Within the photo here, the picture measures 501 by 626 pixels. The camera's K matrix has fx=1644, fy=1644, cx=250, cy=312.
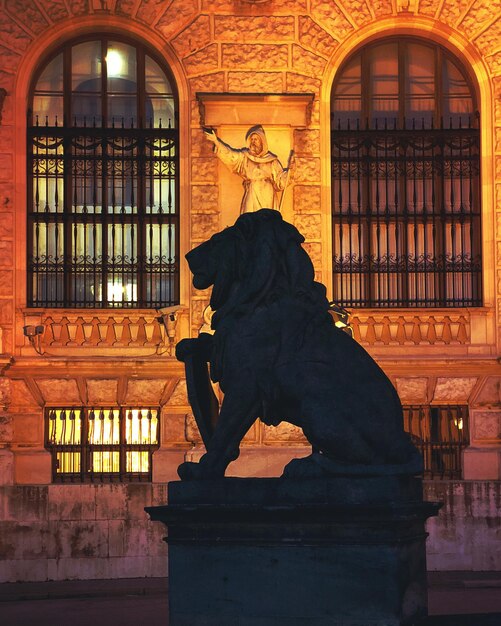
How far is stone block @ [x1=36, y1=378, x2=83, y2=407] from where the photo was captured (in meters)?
28.9

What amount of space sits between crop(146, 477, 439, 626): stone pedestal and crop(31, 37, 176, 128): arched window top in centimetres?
1768

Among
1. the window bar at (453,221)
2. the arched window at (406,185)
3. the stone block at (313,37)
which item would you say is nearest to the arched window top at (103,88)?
the stone block at (313,37)

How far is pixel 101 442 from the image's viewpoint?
29062 millimetres

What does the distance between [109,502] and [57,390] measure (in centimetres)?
221

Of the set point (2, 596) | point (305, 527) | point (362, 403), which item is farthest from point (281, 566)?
point (2, 596)

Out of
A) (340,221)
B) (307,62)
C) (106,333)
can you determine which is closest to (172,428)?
(106,333)

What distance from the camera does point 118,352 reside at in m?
29.1

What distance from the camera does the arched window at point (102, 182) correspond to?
29.5 meters

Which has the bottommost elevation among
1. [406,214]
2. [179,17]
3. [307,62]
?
[406,214]

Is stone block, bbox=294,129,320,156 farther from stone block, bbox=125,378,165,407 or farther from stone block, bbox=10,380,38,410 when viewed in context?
stone block, bbox=10,380,38,410

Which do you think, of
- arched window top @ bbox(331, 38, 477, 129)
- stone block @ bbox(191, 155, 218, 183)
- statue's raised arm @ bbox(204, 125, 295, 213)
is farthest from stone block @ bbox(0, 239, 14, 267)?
arched window top @ bbox(331, 38, 477, 129)

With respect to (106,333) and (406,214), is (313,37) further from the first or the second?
(106,333)

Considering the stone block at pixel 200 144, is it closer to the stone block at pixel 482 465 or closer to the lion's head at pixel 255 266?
the stone block at pixel 482 465

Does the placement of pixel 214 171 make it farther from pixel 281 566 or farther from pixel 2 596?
pixel 281 566
